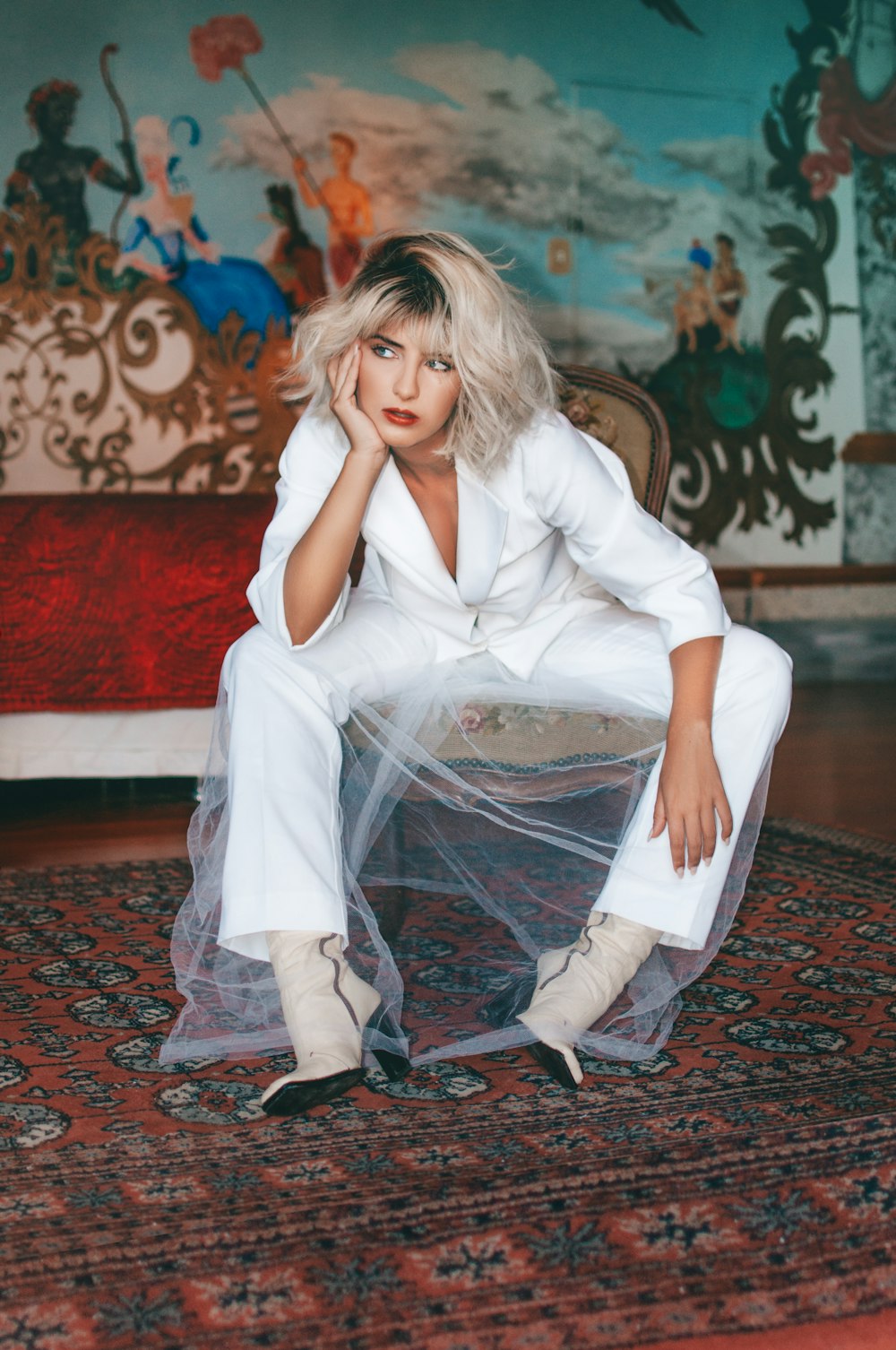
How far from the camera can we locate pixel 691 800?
1.50 m

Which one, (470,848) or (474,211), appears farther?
(474,211)

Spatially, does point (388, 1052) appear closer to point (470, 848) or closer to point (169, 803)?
point (470, 848)

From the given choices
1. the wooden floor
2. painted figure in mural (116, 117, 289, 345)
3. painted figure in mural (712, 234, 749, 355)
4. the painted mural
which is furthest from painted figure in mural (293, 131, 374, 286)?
the wooden floor

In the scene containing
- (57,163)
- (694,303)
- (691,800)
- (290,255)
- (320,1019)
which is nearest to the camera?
(320,1019)

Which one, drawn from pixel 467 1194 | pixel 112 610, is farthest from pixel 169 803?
pixel 467 1194

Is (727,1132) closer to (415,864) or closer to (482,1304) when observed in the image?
(482,1304)

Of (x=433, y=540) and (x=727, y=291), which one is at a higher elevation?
(x=727, y=291)

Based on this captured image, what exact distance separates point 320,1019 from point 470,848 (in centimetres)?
31

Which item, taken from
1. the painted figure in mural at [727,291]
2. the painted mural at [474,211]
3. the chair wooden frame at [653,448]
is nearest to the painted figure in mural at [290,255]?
the painted mural at [474,211]

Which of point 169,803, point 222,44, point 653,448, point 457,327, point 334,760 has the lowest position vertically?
point 169,803

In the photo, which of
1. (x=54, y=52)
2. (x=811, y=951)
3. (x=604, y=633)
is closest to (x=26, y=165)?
(x=54, y=52)

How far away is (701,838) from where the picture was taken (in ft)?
4.91

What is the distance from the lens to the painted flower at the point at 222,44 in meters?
4.91

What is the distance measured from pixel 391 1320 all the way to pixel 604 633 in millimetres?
1017
